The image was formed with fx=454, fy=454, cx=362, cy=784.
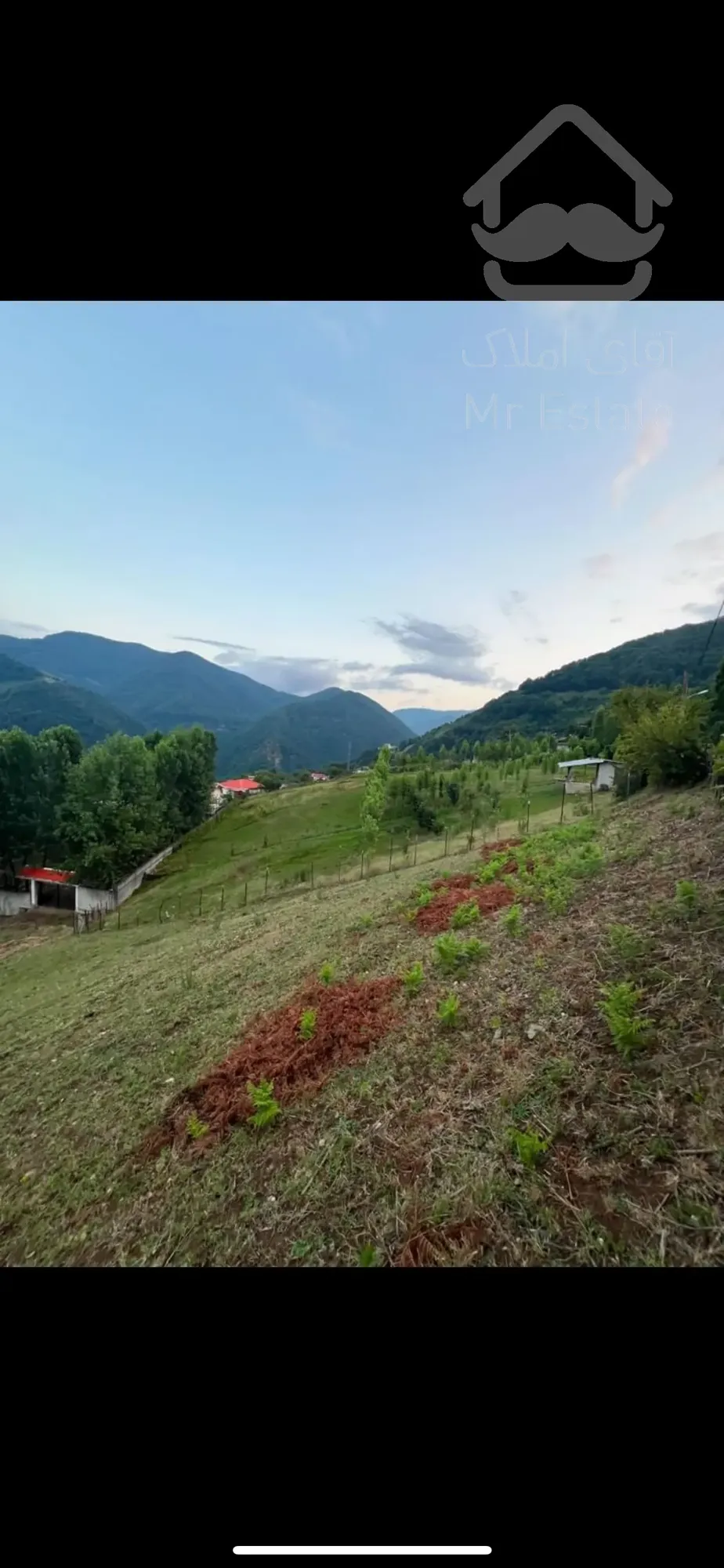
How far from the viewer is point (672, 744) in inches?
146

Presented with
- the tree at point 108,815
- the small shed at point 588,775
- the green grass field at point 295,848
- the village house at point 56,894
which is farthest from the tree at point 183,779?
the small shed at point 588,775

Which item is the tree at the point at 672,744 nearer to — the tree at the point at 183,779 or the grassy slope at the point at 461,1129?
the grassy slope at the point at 461,1129

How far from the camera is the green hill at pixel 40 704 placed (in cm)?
1095

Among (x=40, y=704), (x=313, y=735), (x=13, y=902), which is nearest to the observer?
(x=13, y=902)

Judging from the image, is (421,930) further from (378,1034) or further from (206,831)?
(206,831)

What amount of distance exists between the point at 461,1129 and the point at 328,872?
454 centimetres

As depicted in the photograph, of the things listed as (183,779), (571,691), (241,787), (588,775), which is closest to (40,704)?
(183,779)

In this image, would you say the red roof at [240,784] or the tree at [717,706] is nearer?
the tree at [717,706]

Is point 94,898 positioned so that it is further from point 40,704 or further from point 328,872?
point 328,872

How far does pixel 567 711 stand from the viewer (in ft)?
28.8

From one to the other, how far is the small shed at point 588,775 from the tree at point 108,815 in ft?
29.8

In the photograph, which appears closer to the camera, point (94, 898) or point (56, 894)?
point (94, 898)

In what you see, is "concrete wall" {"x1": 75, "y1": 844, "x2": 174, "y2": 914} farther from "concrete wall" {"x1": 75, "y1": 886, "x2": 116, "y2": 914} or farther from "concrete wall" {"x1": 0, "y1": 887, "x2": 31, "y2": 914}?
"concrete wall" {"x1": 0, "y1": 887, "x2": 31, "y2": 914}
